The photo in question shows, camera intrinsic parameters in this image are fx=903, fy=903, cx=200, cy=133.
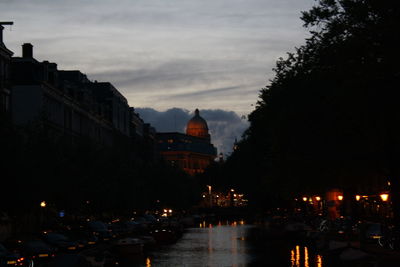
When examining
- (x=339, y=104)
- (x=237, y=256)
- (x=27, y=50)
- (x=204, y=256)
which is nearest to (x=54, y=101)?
(x=27, y=50)

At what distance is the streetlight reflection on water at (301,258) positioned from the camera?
176ft

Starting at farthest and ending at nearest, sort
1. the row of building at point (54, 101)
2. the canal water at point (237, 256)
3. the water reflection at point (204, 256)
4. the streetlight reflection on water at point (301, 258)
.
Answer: the row of building at point (54, 101) < the water reflection at point (204, 256) < the canal water at point (237, 256) < the streetlight reflection on water at point (301, 258)

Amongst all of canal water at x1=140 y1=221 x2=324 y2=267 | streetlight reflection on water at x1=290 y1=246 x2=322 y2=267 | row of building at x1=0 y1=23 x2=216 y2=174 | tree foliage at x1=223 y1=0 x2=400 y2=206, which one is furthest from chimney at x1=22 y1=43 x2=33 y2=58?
streetlight reflection on water at x1=290 y1=246 x2=322 y2=267

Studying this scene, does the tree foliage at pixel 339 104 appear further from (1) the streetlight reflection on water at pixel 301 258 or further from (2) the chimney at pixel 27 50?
(2) the chimney at pixel 27 50

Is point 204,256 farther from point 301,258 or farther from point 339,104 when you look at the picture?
point 339,104

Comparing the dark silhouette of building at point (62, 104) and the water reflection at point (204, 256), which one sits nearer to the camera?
the water reflection at point (204, 256)

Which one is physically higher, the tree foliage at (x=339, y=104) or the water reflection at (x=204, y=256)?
the tree foliage at (x=339, y=104)

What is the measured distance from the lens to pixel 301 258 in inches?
2340

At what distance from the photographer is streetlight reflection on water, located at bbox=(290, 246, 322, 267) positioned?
53.6 m

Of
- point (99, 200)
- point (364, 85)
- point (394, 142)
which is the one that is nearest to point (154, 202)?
point (99, 200)

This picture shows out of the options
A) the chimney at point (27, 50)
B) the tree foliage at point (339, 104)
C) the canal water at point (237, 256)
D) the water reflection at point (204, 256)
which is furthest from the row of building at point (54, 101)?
the tree foliage at point (339, 104)

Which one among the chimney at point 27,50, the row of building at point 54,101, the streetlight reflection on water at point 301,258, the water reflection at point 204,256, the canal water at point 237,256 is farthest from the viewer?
the chimney at point 27,50

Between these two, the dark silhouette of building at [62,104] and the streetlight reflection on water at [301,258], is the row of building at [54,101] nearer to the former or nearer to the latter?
the dark silhouette of building at [62,104]

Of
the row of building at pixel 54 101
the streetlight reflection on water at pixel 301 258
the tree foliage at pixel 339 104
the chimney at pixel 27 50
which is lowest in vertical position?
the streetlight reflection on water at pixel 301 258
